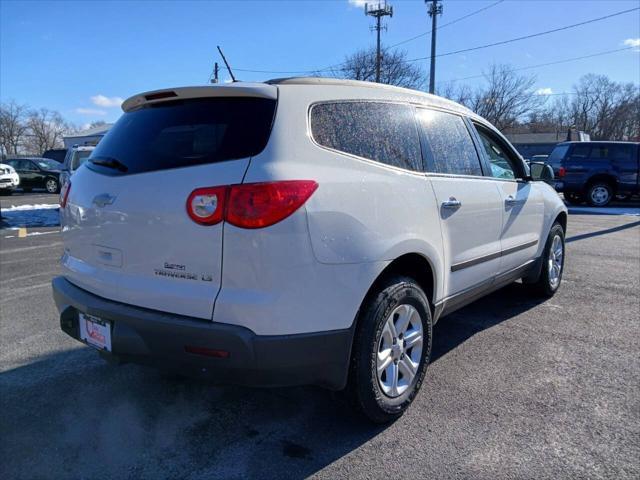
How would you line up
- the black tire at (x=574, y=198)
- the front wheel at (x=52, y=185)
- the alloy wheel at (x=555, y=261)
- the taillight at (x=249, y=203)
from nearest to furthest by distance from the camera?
the taillight at (x=249, y=203) → the alloy wheel at (x=555, y=261) → the black tire at (x=574, y=198) → the front wheel at (x=52, y=185)

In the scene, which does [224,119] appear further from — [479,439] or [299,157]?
[479,439]

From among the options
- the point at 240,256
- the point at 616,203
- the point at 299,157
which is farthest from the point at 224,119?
the point at 616,203

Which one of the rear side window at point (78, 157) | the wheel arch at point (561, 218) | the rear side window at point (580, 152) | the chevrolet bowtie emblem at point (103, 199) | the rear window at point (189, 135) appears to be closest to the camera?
the rear window at point (189, 135)

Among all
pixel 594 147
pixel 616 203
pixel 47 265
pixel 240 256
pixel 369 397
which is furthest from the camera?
pixel 616 203

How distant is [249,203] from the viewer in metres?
2.10

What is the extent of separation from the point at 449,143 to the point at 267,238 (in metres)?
1.90

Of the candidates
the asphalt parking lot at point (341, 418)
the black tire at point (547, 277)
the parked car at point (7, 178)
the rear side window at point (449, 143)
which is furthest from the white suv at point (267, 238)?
the parked car at point (7, 178)

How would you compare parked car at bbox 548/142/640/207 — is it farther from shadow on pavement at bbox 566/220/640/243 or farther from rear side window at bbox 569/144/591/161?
shadow on pavement at bbox 566/220/640/243

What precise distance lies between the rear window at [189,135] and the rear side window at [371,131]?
30cm

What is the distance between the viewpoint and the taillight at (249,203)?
2.09m

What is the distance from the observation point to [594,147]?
50.8 ft

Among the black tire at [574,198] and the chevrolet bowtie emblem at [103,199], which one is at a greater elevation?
the chevrolet bowtie emblem at [103,199]

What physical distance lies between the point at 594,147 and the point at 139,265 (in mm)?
16575

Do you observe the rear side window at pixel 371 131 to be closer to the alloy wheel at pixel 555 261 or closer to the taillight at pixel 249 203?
the taillight at pixel 249 203
